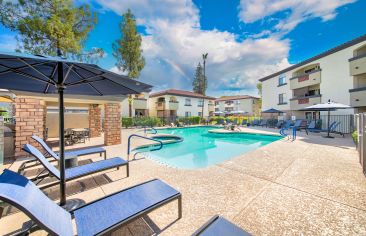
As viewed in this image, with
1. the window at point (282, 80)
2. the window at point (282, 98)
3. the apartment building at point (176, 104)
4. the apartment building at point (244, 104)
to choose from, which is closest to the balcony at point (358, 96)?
the window at point (282, 98)

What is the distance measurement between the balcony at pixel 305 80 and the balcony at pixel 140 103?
23.2 metres

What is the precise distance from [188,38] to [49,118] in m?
14.3

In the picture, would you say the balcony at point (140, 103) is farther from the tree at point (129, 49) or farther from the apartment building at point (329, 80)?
the apartment building at point (329, 80)

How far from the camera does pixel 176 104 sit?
32.2m

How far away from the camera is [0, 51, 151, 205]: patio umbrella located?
2.06m

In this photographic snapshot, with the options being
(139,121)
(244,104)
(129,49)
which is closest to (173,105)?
(139,121)

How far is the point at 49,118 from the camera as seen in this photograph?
424 inches

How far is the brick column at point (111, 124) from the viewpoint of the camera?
26.0 ft

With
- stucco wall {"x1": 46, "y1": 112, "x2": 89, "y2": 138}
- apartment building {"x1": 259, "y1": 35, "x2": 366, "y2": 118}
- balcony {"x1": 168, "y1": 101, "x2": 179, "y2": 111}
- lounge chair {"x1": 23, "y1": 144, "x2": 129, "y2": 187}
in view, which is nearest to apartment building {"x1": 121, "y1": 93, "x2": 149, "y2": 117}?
balcony {"x1": 168, "y1": 101, "x2": 179, "y2": 111}

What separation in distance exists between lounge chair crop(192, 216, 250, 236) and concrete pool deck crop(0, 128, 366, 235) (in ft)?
2.21

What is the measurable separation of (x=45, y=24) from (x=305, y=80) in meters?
26.0

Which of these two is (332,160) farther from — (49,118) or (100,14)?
(100,14)

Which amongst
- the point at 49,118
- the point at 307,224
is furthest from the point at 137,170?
the point at 49,118

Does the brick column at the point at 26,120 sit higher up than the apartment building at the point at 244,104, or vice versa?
the apartment building at the point at 244,104
